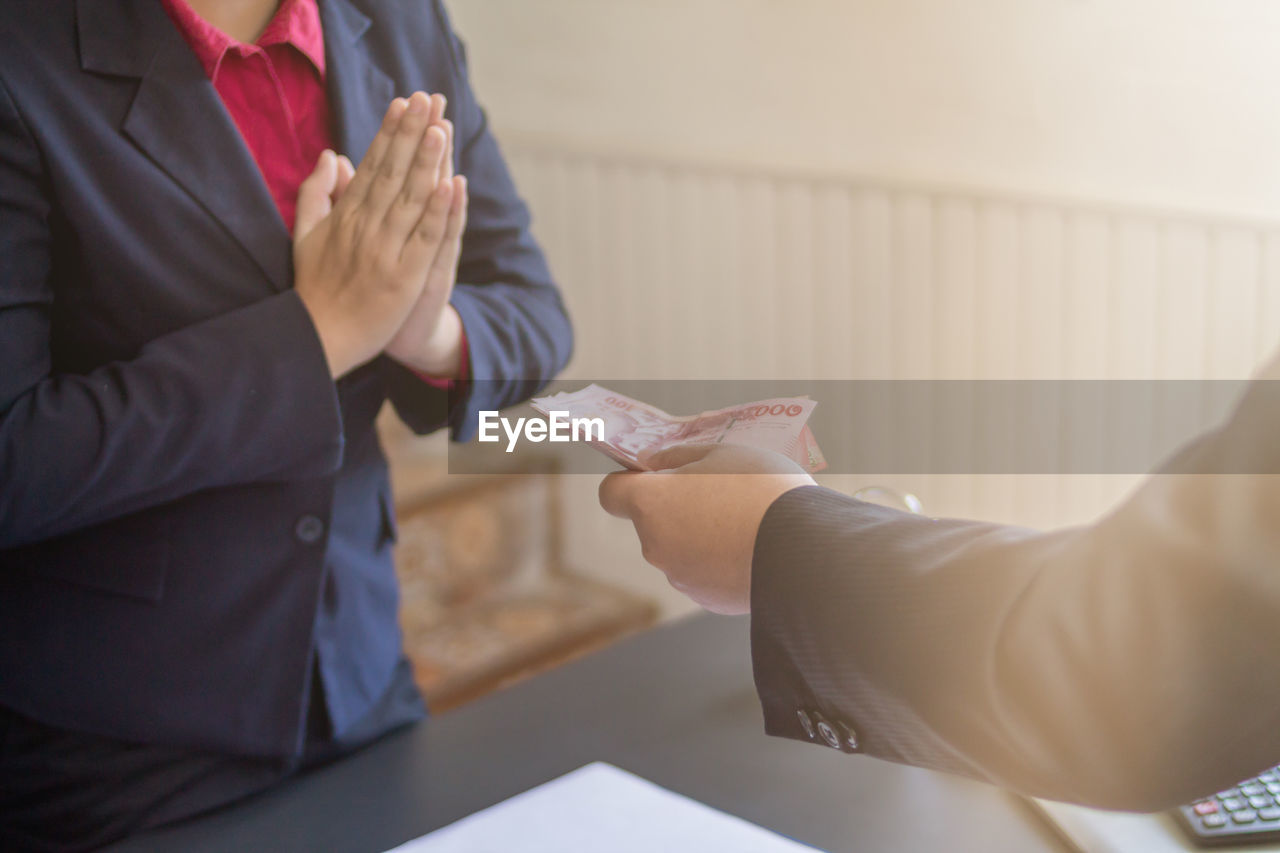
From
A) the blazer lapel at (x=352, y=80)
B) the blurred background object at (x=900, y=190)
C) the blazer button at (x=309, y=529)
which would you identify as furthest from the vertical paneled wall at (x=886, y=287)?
the blazer lapel at (x=352, y=80)

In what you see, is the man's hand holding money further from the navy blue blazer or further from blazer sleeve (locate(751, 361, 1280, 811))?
the navy blue blazer

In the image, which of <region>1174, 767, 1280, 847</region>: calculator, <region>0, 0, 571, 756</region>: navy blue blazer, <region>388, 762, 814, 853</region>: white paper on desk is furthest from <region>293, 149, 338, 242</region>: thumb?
<region>1174, 767, 1280, 847</region>: calculator

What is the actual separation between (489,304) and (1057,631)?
1.68ft

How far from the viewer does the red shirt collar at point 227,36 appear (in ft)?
1.90

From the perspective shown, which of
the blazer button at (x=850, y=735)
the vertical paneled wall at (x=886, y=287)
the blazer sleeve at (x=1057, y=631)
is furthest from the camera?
the vertical paneled wall at (x=886, y=287)

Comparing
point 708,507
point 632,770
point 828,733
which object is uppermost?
point 708,507

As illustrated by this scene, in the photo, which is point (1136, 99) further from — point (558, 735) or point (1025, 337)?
point (558, 735)

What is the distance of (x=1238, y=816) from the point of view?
526 millimetres

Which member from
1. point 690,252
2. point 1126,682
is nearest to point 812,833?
point 1126,682

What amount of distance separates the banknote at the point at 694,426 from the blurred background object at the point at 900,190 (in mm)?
146

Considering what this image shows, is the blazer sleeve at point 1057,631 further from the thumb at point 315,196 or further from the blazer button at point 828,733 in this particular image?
the thumb at point 315,196

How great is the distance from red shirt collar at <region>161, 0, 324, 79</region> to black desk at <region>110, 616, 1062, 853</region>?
0.45 m

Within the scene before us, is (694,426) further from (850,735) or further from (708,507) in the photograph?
(850,735)

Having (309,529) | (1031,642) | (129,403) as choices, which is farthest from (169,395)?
(1031,642)
